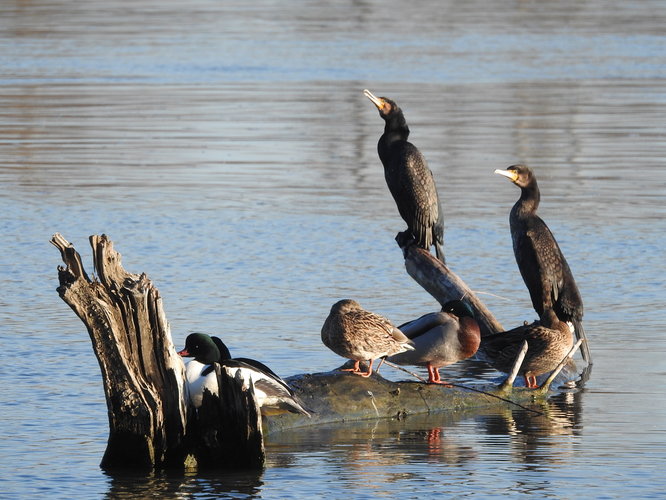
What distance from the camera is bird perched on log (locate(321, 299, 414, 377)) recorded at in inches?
321

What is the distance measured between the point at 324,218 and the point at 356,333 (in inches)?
289

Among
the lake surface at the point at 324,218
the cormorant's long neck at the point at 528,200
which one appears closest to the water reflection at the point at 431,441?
the lake surface at the point at 324,218

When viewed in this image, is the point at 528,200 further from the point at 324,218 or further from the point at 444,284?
Answer: the point at 324,218

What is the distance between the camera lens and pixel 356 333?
8148mm

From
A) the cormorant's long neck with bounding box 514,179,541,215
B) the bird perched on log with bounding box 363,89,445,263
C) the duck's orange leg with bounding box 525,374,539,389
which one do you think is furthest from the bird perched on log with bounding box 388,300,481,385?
the bird perched on log with bounding box 363,89,445,263

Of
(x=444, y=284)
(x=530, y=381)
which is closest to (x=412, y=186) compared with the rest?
(x=444, y=284)

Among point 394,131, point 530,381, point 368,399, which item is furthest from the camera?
point 394,131

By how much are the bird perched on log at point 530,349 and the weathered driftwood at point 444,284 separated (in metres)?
0.88

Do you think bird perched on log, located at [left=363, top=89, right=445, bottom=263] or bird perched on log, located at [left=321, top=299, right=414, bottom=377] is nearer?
bird perched on log, located at [left=321, top=299, right=414, bottom=377]

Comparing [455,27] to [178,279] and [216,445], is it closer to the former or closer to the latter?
[178,279]

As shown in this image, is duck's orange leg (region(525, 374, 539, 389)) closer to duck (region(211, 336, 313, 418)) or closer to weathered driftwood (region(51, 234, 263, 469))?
duck (region(211, 336, 313, 418))

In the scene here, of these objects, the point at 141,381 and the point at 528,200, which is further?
the point at 528,200

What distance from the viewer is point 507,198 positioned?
16.8 m

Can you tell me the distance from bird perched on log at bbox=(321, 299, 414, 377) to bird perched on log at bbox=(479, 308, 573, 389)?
111 centimetres
